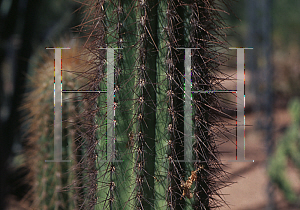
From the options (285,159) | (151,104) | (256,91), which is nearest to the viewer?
(151,104)

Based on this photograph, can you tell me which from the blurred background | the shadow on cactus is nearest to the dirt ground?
the blurred background

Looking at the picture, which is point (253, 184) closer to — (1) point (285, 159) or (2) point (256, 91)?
(1) point (285, 159)

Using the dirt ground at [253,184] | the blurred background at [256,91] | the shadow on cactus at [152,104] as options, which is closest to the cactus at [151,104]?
the shadow on cactus at [152,104]

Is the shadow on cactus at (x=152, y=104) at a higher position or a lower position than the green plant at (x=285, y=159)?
higher

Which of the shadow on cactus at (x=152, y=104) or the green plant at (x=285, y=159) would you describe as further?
the green plant at (x=285, y=159)

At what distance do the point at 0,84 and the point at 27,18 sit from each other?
2.10ft

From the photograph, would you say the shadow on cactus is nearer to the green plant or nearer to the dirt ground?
the dirt ground

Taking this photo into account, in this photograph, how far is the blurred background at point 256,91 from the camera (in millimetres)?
1875

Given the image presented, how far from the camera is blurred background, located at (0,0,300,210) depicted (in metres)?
1.88

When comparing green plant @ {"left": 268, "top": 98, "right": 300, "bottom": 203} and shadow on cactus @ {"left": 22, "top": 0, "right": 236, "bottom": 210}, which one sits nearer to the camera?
shadow on cactus @ {"left": 22, "top": 0, "right": 236, "bottom": 210}

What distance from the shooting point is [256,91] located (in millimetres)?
2355

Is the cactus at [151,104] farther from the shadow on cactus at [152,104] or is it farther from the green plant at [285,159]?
the green plant at [285,159]

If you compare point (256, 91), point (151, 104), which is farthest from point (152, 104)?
point (256, 91)

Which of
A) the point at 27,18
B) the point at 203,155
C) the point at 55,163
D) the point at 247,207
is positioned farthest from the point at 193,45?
the point at 27,18
